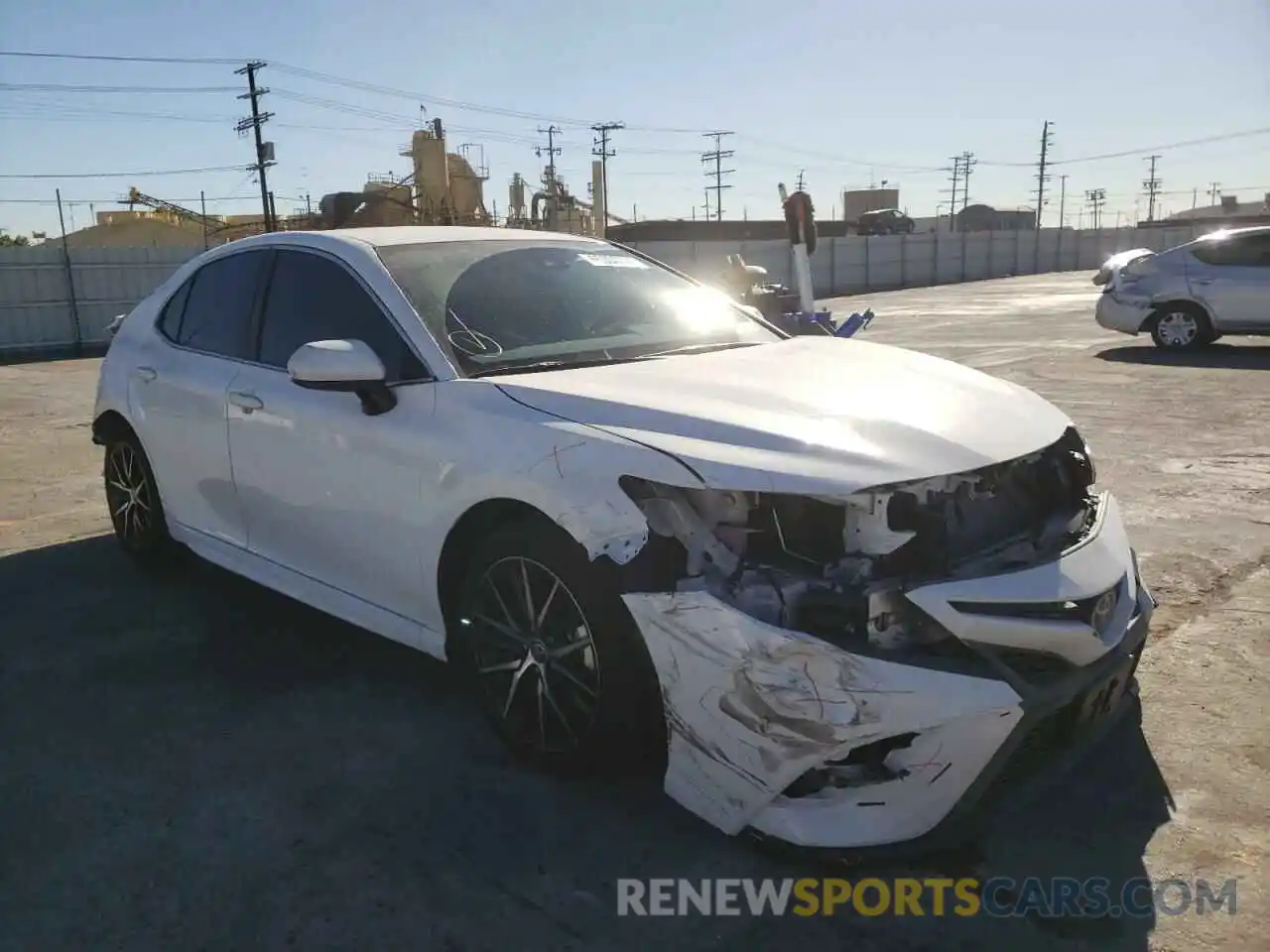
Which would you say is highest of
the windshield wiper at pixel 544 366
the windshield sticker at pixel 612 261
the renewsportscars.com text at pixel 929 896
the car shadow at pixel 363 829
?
the windshield sticker at pixel 612 261

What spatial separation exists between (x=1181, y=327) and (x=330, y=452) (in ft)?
40.7

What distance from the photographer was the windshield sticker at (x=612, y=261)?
13.4ft

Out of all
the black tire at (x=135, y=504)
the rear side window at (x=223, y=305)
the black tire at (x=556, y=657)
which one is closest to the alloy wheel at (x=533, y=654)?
the black tire at (x=556, y=657)

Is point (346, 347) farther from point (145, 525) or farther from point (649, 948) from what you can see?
point (145, 525)

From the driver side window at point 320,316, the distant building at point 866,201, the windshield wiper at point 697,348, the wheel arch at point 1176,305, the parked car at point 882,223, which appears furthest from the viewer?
the distant building at point 866,201

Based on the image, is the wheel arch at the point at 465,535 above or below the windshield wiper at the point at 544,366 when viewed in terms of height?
below

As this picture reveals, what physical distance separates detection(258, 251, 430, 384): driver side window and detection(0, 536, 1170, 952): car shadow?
115 cm

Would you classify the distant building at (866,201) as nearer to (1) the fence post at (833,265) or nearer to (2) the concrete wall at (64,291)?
(1) the fence post at (833,265)

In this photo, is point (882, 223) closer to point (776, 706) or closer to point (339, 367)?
point (339, 367)

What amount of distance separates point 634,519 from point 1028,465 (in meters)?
1.09

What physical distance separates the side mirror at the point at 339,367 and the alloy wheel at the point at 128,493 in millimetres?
2071

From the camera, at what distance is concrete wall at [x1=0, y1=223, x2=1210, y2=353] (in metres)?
21.5

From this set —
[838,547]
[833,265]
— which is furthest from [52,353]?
[833,265]

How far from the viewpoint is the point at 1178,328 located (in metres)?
13.0
